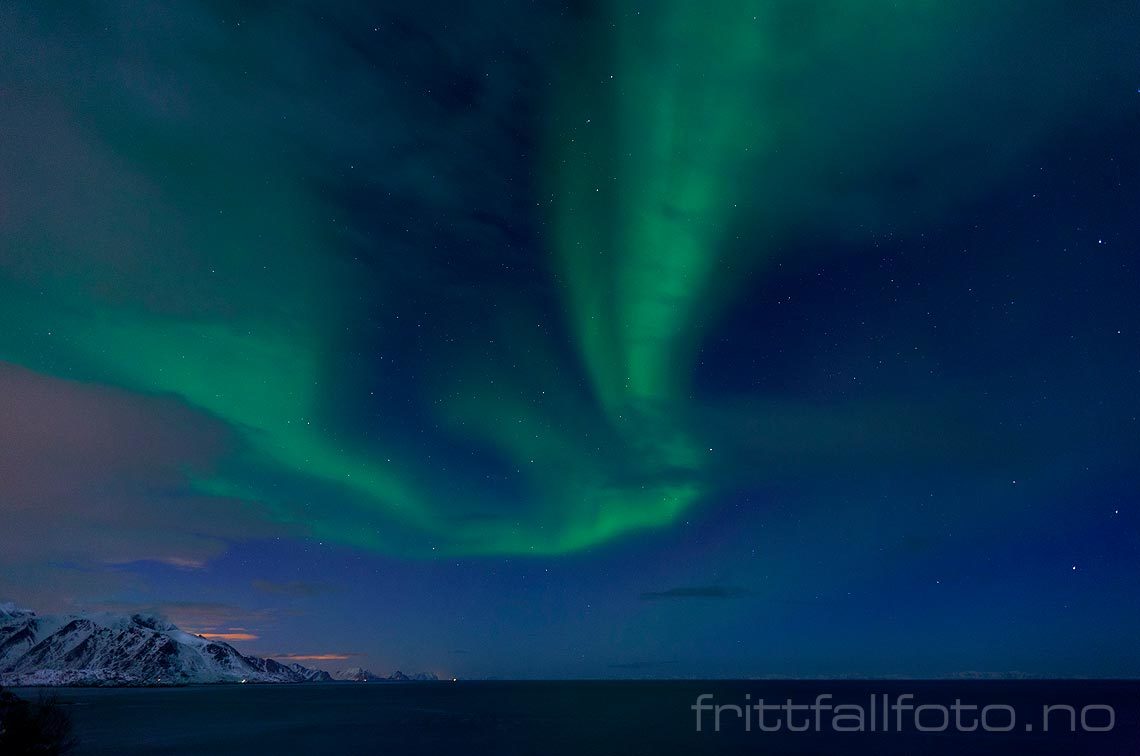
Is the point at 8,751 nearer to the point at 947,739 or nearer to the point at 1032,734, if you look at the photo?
the point at 947,739

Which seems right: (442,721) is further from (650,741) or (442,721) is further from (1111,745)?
(1111,745)

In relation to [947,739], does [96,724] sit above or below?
below

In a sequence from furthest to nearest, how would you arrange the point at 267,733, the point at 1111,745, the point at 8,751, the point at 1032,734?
the point at 267,733
the point at 1032,734
the point at 1111,745
the point at 8,751

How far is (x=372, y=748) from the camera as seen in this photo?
8719cm

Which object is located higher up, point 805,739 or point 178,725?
point 805,739

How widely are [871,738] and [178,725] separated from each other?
426 ft

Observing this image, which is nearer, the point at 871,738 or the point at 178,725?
the point at 871,738

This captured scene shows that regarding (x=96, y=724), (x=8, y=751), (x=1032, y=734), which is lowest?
(x=96, y=724)

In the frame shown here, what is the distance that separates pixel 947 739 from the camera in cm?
9075

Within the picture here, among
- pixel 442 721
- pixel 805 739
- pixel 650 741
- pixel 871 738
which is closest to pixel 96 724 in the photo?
pixel 442 721

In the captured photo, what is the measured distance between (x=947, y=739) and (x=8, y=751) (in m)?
105

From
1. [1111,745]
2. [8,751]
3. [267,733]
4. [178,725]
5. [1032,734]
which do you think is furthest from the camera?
[178,725]

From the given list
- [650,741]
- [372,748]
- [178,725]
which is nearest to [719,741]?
[650,741]

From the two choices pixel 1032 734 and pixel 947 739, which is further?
pixel 1032 734
